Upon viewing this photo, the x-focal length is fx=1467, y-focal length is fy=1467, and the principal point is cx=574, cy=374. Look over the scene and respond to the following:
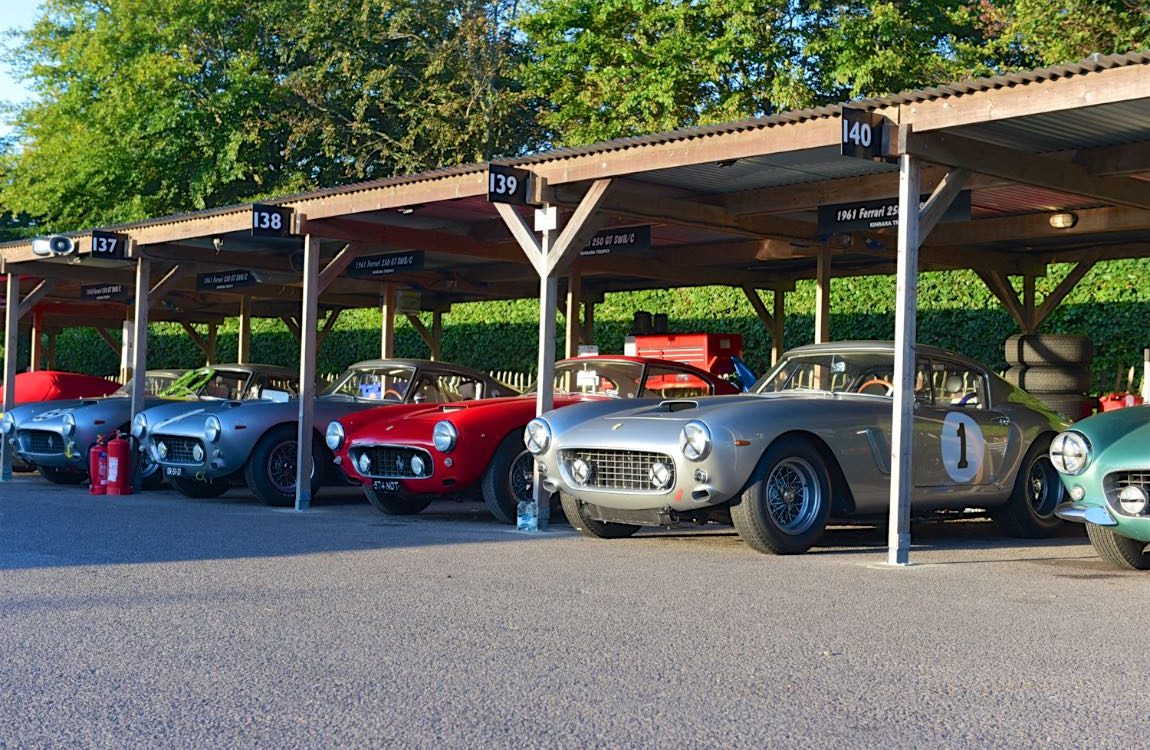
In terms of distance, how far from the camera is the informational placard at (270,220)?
15.2 m

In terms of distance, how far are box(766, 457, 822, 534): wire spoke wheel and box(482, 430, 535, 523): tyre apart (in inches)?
119

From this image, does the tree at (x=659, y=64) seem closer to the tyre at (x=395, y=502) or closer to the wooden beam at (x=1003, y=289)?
the wooden beam at (x=1003, y=289)

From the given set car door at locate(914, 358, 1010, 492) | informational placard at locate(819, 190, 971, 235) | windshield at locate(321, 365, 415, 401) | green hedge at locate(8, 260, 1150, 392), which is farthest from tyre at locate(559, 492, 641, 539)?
green hedge at locate(8, 260, 1150, 392)

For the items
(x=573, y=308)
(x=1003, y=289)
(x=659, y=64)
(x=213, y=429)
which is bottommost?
(x=213, y=429)

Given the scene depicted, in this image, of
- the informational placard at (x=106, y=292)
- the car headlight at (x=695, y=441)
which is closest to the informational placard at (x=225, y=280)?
the informational placard at (x=106, y=292)

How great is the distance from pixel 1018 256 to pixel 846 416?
8.88 metres

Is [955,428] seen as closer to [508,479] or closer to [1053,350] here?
[508,479]

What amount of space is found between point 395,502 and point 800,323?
12.4 meters

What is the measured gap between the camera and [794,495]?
9961 mm

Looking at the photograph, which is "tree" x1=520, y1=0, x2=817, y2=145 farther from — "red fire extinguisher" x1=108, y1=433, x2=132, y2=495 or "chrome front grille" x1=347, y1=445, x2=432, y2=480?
"chrome front grille" x1=347, y1=445, x2=432, y2=480

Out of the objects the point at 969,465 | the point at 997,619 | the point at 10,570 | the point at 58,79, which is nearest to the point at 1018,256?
the point at 969,465

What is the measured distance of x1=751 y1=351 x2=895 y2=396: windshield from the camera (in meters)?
11.1

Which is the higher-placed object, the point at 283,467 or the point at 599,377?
the point at 599,377

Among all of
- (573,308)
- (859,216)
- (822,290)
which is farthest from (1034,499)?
(573,308)
